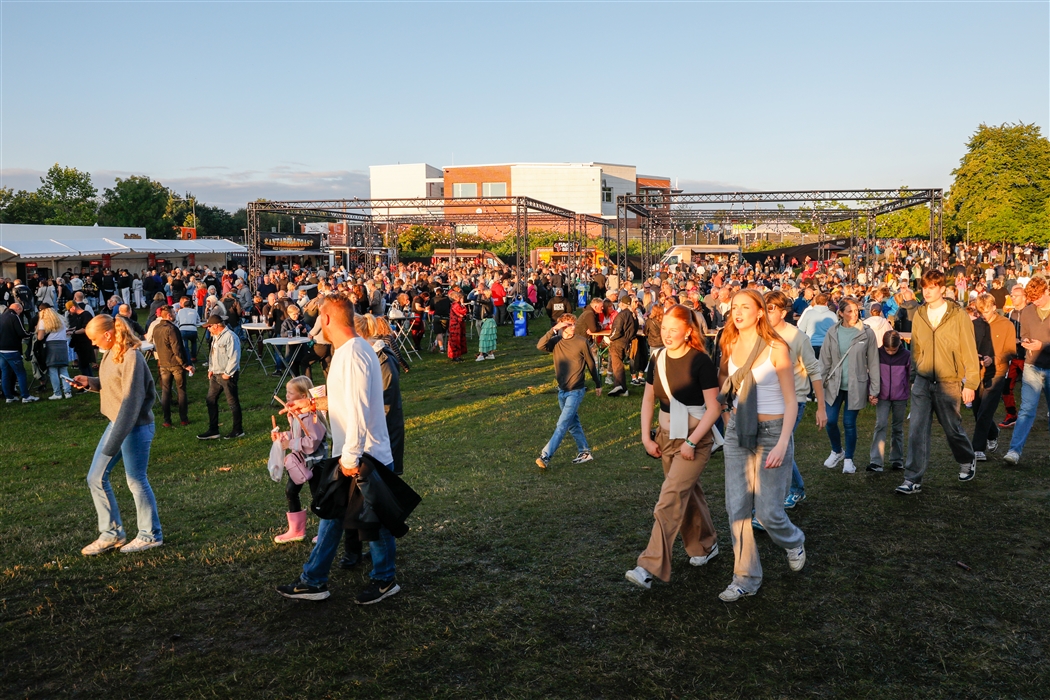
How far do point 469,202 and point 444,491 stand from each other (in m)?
24.4

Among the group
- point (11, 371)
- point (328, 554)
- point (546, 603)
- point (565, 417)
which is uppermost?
point (11, 371)

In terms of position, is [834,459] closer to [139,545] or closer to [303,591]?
[303,591]

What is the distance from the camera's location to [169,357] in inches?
416

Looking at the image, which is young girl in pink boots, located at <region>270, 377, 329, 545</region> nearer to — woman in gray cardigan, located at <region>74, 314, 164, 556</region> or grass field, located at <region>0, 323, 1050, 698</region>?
grass field, located at <region>0, 323, 1050, 698</region>

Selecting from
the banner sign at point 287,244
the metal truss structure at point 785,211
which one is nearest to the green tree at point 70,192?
the banner sign at point 287,244

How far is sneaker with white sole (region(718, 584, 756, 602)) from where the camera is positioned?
173 inches

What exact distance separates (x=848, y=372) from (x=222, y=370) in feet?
24.2

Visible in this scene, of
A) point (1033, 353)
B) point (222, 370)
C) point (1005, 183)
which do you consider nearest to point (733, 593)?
point (1033, 353)

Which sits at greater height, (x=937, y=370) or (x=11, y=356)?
(x=937, y=370)

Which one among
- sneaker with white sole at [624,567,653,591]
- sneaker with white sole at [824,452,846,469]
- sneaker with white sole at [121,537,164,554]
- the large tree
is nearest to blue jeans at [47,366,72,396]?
sneaker with white sole at [121,537,164,554]

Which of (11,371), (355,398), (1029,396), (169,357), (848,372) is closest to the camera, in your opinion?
(355,398)

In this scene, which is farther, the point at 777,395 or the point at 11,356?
the point at 11,356

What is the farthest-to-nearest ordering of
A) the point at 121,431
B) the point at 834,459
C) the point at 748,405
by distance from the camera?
the point at 834,459 < the point at 121,431 < the point at 748,405

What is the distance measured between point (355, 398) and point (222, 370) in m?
6.44
